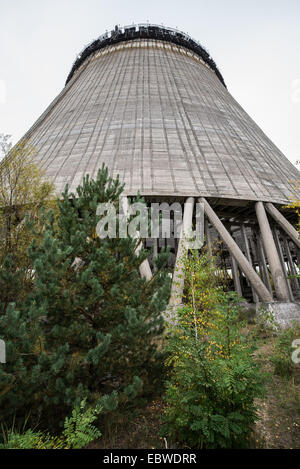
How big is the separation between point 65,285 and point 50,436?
1969 millimetres

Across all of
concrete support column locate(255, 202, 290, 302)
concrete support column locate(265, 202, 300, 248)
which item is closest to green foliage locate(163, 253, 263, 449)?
concrete support column locate(255, 202, 290, 302)

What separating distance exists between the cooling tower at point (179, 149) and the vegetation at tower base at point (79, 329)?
18.8 feet

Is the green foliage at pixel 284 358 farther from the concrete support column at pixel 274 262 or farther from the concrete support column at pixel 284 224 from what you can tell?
the concrete support column at pixel 284 224

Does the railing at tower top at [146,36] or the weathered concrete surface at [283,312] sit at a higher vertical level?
the railing at tower top at [146,36]

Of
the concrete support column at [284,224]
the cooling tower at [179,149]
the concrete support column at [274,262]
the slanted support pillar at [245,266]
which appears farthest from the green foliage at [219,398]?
the concrete support column at [284,224]

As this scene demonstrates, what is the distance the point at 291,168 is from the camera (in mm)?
13336

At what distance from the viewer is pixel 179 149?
1091cm

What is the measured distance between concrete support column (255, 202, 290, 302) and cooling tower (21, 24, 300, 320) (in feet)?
0.12

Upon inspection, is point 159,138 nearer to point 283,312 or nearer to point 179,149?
point 179,149

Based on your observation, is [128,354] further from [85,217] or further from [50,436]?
[85,217]

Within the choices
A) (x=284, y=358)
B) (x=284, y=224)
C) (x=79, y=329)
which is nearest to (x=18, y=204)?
(x=79, y=329)

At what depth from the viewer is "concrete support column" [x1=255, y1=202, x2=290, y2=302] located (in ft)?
27.6

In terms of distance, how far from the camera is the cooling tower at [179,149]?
9.59m

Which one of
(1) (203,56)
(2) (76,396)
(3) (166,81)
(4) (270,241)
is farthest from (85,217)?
(1) (203,56)
